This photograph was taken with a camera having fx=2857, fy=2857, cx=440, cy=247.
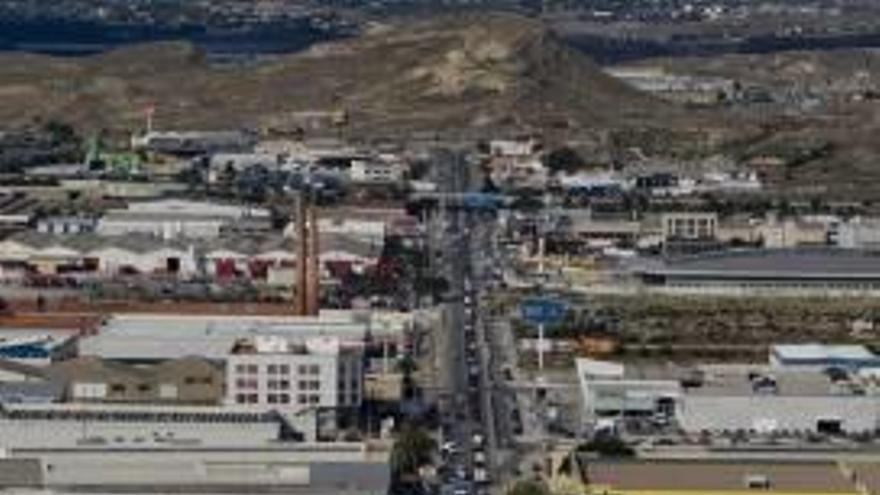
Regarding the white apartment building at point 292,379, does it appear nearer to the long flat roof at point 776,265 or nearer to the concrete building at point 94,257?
the long flat roof at point 776,265

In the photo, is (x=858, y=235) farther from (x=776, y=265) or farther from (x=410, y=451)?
(x=410, y=451)

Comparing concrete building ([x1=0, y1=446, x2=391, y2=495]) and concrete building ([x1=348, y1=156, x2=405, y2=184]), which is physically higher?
concrete building ([x1=0, y1=446, x2=391, y2=495])

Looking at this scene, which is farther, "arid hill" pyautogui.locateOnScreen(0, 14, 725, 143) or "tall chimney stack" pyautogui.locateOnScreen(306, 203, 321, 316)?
"arid hill" pyautogui.locateOnScreen(0, 14, 725, 143)

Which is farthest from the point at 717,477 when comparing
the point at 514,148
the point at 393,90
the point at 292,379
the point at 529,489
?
the point at 393,90

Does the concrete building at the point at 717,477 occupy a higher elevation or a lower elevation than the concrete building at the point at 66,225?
higher

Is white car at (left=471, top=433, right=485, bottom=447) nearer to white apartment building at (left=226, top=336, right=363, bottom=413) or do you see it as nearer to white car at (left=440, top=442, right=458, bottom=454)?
white car at (left=440, top=442, right=458, bottom=454)

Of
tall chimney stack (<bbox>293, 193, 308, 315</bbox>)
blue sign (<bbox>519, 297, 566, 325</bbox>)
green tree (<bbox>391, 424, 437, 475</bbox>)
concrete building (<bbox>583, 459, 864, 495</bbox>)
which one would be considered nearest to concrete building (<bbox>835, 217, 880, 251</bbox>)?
blue sign (<bbox>519, 297, 566, 325</bbox>)

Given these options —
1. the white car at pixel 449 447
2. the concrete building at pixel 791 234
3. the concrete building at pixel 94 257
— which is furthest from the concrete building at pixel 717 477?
the concrete building at pixel 791 234

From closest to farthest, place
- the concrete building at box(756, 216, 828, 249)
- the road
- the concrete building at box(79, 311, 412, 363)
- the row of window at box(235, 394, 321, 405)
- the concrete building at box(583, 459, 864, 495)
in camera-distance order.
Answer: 1. the concrete building at box(583, 459, 864, 495)
2. the road
3. the row of window at box(235, 394, 321, 405)
4. the concrete building at box(79, 311, 412, 363)
5. the concrete building at box(756, 216, 828, 249)
